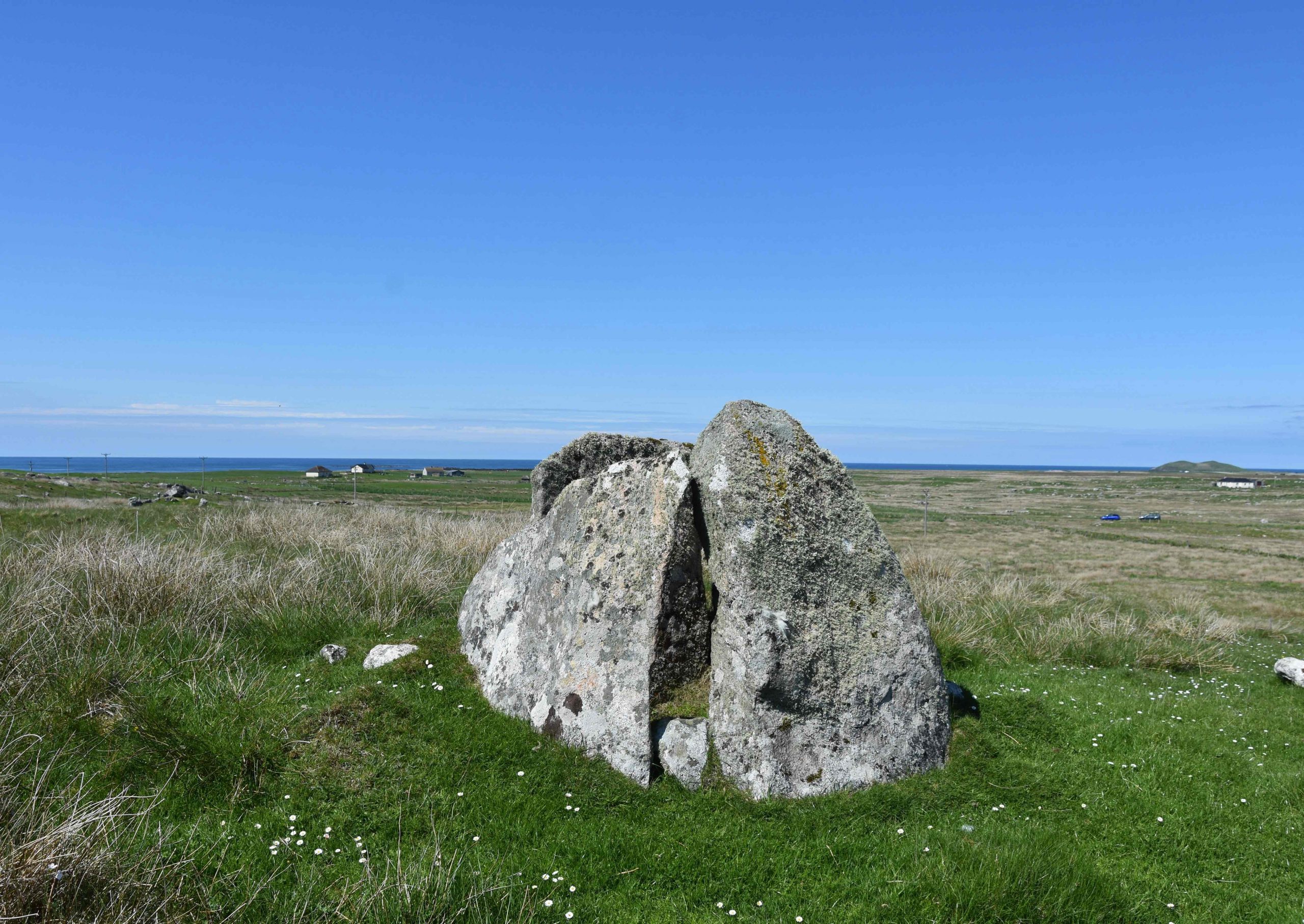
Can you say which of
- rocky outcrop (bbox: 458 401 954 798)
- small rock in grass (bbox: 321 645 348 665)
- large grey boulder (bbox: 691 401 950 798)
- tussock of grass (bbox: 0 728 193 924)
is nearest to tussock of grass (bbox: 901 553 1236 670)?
large grey boulder (bbox: 691 401 950 798)

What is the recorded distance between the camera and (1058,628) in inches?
505

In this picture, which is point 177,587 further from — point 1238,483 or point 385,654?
point 1238,483

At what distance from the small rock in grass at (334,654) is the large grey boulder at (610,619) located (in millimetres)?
2009

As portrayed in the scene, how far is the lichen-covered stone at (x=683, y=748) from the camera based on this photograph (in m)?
6.55

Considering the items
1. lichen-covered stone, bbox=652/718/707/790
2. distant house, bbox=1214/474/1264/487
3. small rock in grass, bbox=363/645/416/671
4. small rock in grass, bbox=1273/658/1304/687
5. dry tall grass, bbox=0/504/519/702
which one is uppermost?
distant house, bbox=1214/474/1264/487

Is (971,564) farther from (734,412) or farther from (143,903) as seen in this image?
(143,903)

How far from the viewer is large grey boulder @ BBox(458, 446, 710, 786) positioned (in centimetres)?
684

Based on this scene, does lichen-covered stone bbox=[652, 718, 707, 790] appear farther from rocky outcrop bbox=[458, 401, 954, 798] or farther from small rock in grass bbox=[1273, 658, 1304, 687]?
small rock in grass bbox=[1273, 658, 1304, 687]

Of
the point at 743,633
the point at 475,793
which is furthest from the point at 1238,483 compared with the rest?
the point at 475,793

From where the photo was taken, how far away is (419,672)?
8.44 metres

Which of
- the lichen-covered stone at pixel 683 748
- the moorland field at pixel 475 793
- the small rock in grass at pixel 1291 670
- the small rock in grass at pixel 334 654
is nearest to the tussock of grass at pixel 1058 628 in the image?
the moorland field at pixel 475 793

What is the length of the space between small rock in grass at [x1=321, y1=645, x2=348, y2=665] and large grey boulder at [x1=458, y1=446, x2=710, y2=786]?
2009mm

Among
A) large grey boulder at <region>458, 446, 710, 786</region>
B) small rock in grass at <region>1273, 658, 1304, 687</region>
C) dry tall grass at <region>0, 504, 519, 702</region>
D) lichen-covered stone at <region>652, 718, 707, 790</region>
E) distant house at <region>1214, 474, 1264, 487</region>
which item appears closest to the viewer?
lichen-covered stone at <region>652, 718, 707, 790</region>

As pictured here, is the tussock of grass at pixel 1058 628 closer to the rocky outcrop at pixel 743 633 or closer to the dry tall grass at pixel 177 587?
the rocky outcrop at pixel 743 633
